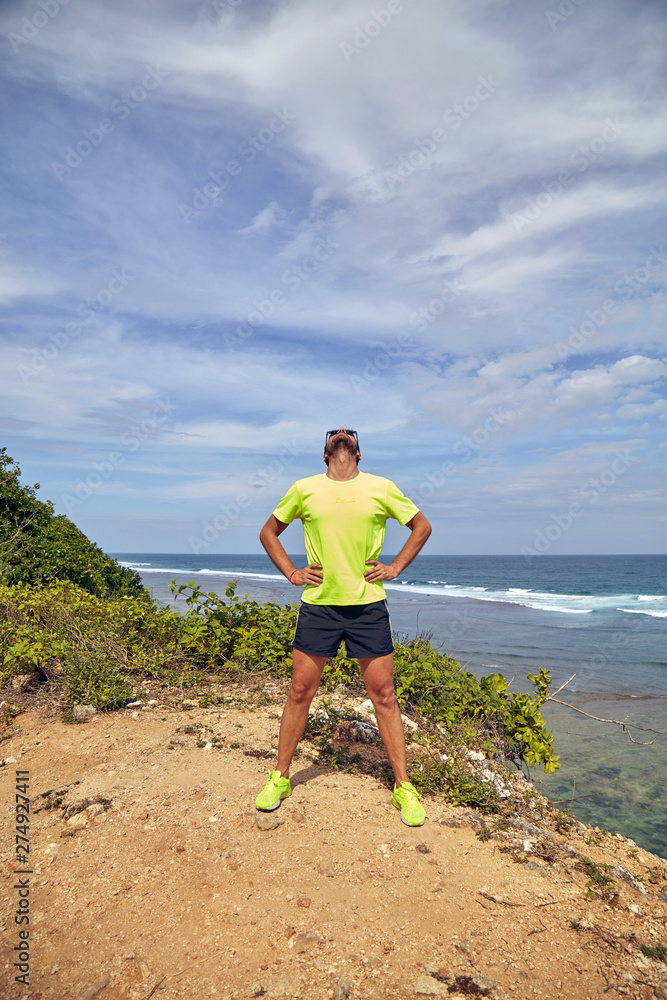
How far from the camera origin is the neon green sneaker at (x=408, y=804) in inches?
141

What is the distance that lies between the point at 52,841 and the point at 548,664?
1501 cm

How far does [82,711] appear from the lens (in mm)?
5180

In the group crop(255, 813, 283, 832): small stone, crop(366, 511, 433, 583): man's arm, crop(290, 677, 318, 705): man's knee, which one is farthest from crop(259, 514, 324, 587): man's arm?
crop(255, 813, 283, 832): small stone

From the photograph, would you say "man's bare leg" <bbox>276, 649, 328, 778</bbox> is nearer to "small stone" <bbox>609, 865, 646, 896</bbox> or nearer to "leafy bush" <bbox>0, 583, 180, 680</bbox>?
"small stone" <bbox>609, 865, 646, 896</bbox>

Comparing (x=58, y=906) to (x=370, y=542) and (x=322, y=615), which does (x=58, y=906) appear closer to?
(x=322, y=615)

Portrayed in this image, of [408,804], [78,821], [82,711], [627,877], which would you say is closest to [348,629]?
[408,804]

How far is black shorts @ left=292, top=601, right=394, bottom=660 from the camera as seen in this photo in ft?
12.1

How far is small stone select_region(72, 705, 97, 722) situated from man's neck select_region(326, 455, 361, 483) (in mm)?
3456

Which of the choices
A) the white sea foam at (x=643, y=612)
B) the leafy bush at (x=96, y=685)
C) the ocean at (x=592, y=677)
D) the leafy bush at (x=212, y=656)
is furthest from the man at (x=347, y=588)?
the white sea foam at (x=643, y=612)

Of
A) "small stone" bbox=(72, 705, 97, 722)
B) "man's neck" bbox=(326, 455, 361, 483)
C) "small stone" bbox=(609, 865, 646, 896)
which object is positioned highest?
"man's neck" bbox=(326, 455, 361, 483)

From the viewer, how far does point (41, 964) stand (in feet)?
8.16

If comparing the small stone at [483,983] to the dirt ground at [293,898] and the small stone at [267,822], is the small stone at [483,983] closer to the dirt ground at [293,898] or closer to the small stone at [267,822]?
the dirt ground at [293,898]

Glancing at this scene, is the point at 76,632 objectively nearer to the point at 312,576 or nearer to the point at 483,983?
the point at 312,576

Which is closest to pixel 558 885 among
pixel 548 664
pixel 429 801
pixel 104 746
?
pixel 429 801
